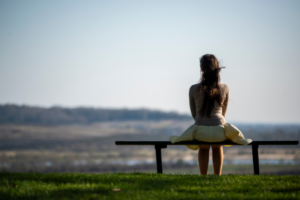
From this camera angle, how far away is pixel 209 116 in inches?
251

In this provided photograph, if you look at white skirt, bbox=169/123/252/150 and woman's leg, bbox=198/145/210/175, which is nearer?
white skirt, bbox=169/123/252/150

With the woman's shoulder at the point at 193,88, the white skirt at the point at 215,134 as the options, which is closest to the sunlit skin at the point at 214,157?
the white skirt at the point at 215,134

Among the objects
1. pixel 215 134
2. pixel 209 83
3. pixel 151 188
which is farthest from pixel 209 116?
pixel 151 188

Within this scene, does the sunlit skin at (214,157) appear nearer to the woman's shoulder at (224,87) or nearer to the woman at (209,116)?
the woman at (209,116)

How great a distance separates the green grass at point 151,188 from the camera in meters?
4.69

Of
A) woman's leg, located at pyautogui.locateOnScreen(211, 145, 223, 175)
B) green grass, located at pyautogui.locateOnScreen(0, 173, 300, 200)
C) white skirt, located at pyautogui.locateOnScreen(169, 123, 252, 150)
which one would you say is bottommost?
green grass, located at pyautogui.locateOnScreen(0, 173, 300, 200)

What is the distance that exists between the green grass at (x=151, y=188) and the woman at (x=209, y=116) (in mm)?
559

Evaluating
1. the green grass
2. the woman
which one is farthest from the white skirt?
the green grass

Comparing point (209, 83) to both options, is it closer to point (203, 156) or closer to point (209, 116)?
point (209, 116)

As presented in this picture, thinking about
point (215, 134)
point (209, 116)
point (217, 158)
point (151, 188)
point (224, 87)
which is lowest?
point (151, 188)

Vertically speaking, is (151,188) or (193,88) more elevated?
(193,88)

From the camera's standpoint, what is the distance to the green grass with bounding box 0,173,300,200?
15.4ft

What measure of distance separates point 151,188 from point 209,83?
249 centimetres

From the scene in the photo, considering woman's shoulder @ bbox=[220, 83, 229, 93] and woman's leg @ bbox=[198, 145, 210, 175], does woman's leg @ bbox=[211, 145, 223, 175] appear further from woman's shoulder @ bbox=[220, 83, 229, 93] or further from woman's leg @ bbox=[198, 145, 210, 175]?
woman's shoulder @ bbox=[220, 83, 229, 93]
